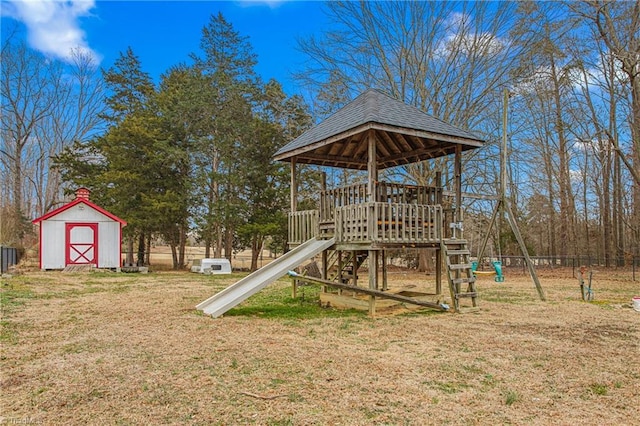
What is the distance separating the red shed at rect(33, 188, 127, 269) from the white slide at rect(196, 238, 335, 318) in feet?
42.9

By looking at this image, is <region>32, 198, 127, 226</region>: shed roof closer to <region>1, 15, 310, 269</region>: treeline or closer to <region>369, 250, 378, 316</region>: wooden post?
<region>1, 15, 310, 269</region>: treeline

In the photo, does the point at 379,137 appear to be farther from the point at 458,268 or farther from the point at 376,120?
the point at 458,268

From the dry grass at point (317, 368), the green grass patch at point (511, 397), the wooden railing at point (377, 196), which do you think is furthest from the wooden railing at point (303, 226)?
the green grass patch at point (511, 397)

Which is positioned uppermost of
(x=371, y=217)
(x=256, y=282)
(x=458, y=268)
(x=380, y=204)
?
(x=380, y=204)

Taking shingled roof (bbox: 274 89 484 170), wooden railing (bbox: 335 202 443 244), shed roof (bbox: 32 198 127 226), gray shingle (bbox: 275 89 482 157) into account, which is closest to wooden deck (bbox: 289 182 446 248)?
wooden railing (bbox: 335 202 443 244)

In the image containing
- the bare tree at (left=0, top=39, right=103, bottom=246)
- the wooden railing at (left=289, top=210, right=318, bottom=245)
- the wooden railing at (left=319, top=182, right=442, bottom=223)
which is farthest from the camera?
the bare tree at (left=0, top=39, right=103, bottom=246)

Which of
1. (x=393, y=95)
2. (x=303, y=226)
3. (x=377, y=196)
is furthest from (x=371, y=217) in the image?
(x=393, y=95)

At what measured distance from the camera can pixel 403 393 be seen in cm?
388

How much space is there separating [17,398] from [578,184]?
94.9 feet

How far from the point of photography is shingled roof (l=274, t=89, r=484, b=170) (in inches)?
332

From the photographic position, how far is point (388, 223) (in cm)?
838

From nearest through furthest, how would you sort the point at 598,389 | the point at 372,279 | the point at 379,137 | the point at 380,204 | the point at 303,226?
the point at 598,389, the point at 380,204, the point at 372,279, the point at 303,226, the point at 379,137

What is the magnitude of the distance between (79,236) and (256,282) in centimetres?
1416

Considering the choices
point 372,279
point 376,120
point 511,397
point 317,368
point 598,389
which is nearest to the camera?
point 511,397
